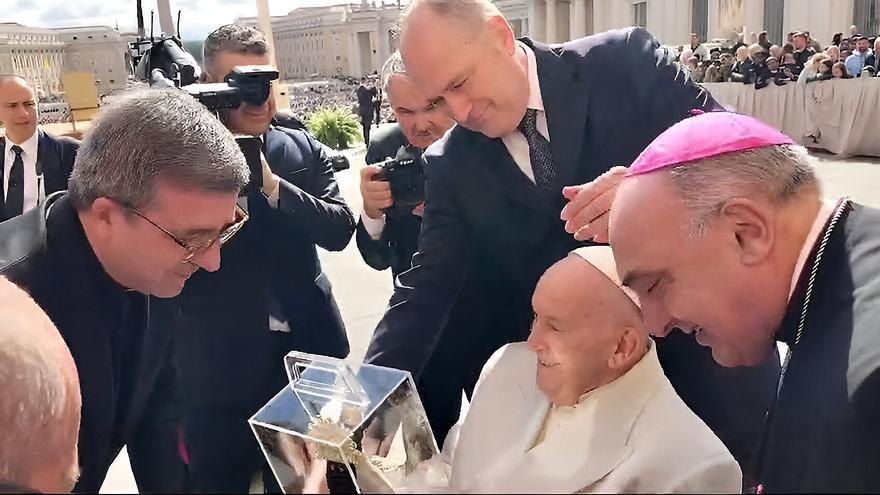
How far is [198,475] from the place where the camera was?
1614 mm

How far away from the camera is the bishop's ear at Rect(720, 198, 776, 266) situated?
979 millimetres

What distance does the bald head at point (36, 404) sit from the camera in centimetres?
72

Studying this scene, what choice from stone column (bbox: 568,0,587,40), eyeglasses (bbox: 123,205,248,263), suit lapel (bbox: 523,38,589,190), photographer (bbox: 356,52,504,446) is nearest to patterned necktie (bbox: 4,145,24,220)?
photographer (bbox: 356,52,504,446)

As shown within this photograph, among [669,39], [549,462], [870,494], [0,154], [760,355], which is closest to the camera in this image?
[870,494]

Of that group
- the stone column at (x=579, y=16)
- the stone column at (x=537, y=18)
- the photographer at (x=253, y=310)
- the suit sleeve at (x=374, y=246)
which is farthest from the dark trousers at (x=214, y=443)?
the stone column at (x=537, y=18)

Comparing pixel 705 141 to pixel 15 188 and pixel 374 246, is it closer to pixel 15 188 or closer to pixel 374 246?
pixel 374 246

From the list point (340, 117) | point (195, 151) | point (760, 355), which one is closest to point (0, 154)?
point (195, 151)

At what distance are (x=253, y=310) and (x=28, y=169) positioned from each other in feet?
5.90

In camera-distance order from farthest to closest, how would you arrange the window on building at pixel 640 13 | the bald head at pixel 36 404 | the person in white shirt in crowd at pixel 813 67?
the window on building at pixel 640 13 → the person in white shirt in crowd at pixel 813 67 → the bald head at pixel 36 404

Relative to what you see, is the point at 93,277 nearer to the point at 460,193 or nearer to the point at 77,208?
the point at 77,208

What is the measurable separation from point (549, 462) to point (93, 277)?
44.4 inches

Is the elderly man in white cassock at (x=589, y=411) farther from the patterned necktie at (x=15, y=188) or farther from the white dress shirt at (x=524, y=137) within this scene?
the patterned necktie at (x=15, y=188)

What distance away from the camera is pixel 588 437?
146 centimetres

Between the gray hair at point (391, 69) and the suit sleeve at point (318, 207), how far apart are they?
13.9 inches
